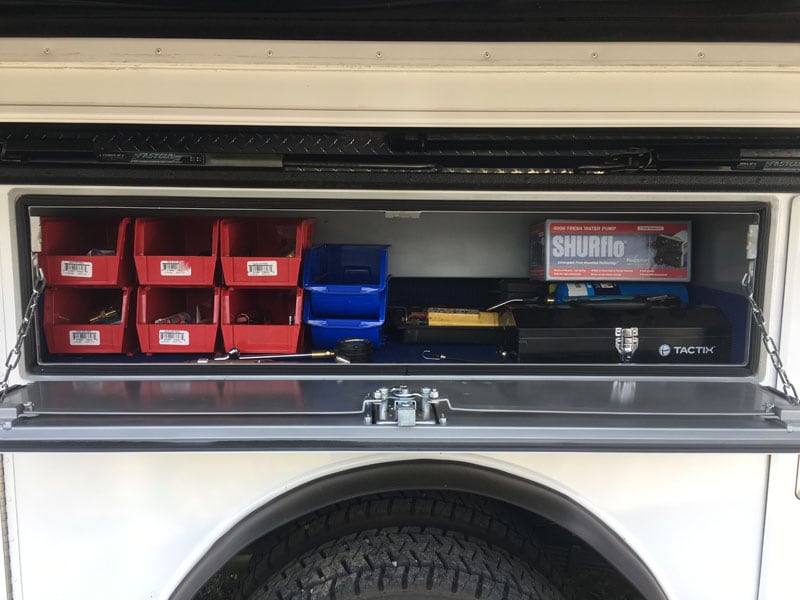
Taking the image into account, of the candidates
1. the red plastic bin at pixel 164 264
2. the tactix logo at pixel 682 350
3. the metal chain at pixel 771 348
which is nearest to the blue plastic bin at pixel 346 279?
the red plastic bin at pixel 164 264

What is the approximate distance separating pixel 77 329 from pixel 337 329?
76 cm

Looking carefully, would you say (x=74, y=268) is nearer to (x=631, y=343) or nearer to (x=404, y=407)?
(x=404, y=407)

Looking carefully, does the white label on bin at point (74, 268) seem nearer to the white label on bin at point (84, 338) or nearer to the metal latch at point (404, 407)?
the white label on bin at point (84, 338)

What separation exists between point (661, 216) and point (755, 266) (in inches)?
20.2

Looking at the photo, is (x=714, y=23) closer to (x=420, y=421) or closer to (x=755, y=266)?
(x=755, y=266)

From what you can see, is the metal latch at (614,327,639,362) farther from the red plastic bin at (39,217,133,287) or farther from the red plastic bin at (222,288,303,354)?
the red plastic bin at (39,217,133,287)

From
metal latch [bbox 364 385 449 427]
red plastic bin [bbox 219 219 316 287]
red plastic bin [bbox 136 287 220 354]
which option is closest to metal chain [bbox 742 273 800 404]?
metal latch [bbox 364 385 449 427]

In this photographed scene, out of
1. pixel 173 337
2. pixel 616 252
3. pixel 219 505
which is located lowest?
pixel 219 505

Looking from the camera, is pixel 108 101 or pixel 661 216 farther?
pixel 661 216

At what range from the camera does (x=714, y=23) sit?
105cm

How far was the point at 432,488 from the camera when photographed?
1213 mm

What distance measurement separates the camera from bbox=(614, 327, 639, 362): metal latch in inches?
60.2

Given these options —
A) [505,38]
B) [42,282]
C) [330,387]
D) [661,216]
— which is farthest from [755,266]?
[42,282]

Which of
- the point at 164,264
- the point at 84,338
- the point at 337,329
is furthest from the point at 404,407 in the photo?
the point at 84,338
